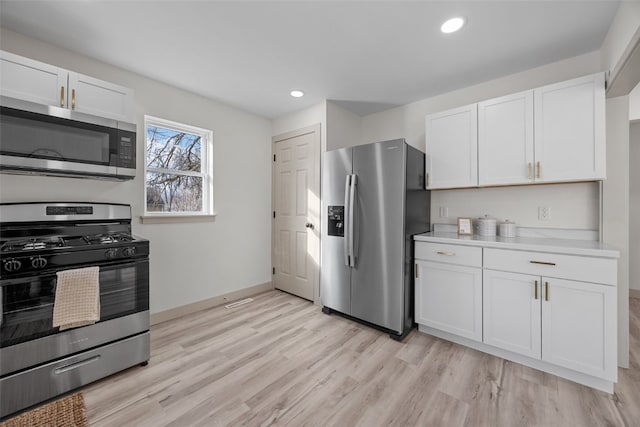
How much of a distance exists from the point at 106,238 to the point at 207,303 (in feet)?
4.68

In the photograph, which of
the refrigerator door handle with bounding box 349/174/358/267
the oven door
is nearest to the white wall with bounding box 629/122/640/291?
the refrigerator door handle with bounding box 349/174/358/267

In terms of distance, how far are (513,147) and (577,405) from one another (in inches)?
73.6

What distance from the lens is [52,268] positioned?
1.61 m

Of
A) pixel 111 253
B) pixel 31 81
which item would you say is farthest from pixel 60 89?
pixel 111 253

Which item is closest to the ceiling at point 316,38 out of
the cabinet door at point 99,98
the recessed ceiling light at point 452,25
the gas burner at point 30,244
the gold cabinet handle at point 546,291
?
the recessed ceiling light at point 452,25

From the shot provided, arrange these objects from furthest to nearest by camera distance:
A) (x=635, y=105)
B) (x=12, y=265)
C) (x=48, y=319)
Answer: (x=635, y=105) → (x=48, y=319) → (x=12, y=265)

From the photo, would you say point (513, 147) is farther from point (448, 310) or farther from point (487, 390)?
point (487, 390)

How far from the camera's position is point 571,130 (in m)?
2.03

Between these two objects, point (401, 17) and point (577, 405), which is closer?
point (577, 405)

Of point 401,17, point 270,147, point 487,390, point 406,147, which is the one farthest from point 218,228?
point 487,390

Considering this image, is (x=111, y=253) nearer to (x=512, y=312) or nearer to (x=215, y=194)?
(x=215, y=194)

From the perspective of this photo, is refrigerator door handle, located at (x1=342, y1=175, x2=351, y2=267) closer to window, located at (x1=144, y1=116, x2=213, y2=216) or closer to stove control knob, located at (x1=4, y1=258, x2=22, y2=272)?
window, located at (x1=144, y1=116, x2=213, y2=216)

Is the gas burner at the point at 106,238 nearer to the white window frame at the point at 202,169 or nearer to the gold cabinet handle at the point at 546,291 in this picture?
the white window frame at the point at 202,169

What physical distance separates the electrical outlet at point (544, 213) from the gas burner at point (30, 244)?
3728 mm
